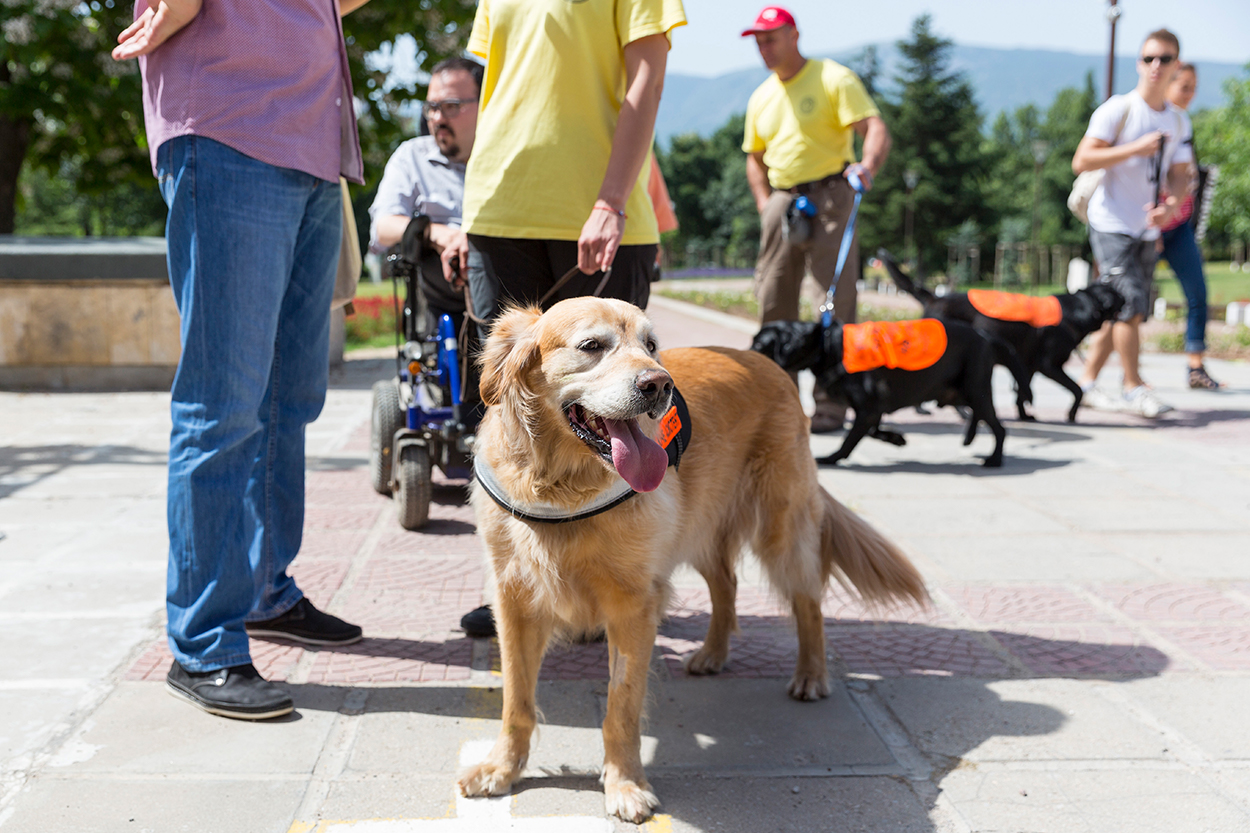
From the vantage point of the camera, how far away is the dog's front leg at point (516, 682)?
2432mm

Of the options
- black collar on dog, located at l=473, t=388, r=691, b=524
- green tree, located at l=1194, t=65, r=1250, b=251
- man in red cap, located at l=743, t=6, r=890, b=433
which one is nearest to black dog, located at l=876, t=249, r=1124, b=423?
man in red cap, located at l=743, t=6, r=890, b=433

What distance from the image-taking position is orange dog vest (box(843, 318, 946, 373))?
5.84m

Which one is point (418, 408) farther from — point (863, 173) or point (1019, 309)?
point (1019, 309)

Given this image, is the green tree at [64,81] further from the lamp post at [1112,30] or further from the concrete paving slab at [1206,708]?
the lamp post at [1112,30]

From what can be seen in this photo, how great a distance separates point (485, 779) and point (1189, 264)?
312 inches

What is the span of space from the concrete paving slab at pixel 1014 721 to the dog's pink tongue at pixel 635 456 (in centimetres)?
110

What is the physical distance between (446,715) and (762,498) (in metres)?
1.11

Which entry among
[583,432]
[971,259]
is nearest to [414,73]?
[583,432]

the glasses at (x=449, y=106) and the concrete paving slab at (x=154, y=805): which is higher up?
the glasses at (x=449, y=106)

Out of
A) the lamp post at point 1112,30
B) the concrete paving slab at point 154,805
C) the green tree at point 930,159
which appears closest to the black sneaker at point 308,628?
the concrete paving slab at point 154,805

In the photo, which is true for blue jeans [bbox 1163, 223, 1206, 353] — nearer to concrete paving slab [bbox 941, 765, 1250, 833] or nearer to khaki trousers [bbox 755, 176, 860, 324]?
khaki trousers [bbox 755, 176, 860, 324]

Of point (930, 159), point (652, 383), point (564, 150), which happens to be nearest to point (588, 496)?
point (652, 383)

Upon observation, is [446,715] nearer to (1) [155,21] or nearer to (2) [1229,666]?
(1) [155,21]

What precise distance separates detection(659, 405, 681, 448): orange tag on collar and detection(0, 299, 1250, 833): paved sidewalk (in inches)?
33.3
